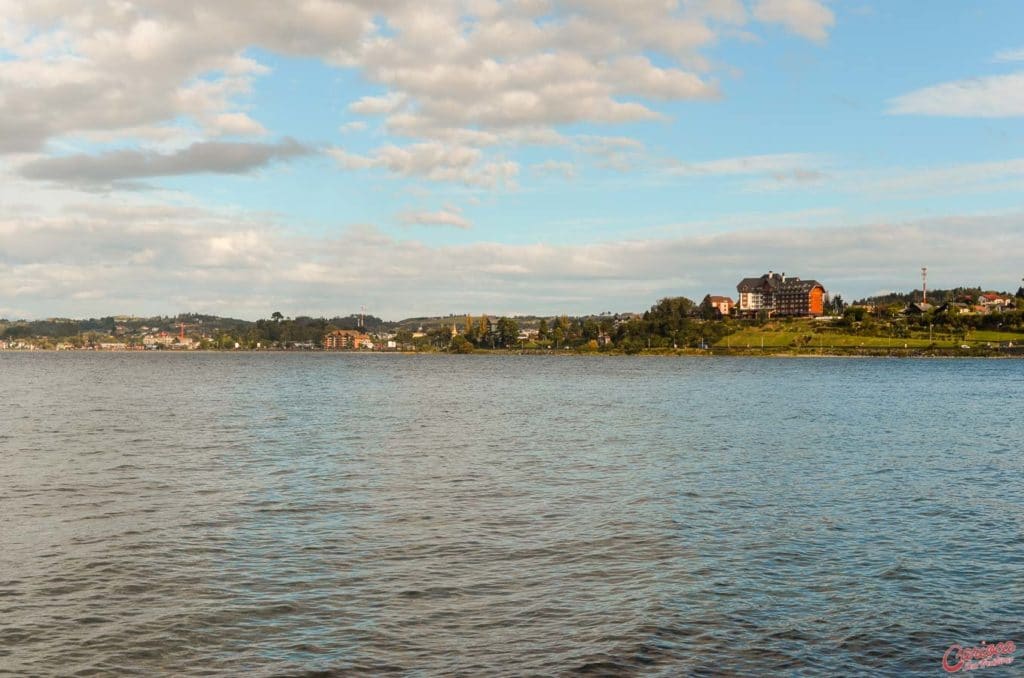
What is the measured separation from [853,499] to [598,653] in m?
23.8

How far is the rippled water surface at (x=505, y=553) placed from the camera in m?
20.1

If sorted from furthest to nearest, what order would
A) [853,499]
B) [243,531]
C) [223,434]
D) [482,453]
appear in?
[223,434] → [482,453] → [853,499] → [243,531]

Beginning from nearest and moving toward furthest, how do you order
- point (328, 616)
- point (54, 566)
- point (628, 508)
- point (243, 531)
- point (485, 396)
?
point (328, 616) < point (54, 566) < point (243, 531) < point (628, 508) < point (485, 396)

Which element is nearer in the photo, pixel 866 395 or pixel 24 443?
pixel 24 443

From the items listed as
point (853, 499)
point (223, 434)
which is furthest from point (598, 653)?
point (223, 434)

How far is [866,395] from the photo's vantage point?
121312 millimetres

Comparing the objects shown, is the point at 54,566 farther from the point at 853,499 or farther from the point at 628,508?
the point at 853,499

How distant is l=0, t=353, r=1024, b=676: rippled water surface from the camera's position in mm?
20094

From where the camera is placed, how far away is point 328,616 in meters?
22.2

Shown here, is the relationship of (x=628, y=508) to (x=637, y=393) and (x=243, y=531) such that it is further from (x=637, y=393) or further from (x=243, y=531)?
(x=637, y=393)

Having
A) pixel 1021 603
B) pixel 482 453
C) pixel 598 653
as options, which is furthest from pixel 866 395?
pixel 598 653

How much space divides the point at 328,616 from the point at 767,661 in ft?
36.3

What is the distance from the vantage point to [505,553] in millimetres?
28750

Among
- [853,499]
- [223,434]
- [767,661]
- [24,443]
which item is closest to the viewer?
[767,661]
